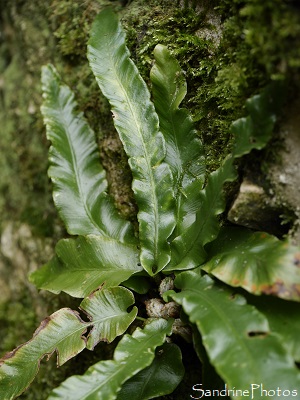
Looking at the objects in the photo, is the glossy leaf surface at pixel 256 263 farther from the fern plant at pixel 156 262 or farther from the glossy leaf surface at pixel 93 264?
the glossy leaf surface at pixel 93 264

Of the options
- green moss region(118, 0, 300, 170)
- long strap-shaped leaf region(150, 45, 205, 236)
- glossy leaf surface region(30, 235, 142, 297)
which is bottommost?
glossy leaf surface region(30, 235, 142, 297)

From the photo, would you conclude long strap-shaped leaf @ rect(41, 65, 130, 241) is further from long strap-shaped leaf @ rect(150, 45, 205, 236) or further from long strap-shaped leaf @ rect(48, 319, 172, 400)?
long strap-shaped leaf @ rect(48, 319, 172, 400)

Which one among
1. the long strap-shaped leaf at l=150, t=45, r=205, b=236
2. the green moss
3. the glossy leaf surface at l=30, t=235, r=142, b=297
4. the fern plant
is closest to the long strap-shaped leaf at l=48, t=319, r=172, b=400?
the fern plant

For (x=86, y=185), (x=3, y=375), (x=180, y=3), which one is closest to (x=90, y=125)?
(x=86, y=185)

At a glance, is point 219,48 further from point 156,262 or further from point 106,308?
point 106,308

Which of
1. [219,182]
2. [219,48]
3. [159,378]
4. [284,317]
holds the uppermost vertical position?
[219,48]

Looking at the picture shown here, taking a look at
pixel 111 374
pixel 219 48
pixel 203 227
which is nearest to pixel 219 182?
pixel 203 227

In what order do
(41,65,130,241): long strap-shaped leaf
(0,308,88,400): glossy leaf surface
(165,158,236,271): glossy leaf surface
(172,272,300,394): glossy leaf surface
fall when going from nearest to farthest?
1. (172,272,300,394): glossy leaf surface
2. (165,158,236,271): glossy leaf surface
3. (0,308,88,400): glossy leaf surface
4. (41,65,130,241): long strap-shaped leaf
